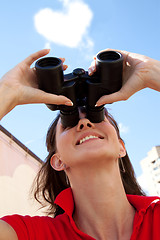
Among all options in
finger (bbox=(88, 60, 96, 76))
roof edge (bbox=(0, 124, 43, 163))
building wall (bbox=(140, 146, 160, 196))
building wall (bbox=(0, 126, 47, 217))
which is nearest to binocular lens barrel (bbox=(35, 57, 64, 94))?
finger (bbox=(88, 60, 96, 76))

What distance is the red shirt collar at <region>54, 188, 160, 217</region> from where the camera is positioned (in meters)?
1.37

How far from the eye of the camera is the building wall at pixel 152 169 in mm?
35594

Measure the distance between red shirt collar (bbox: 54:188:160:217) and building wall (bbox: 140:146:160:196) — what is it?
1360 inches

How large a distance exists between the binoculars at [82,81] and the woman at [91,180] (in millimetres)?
50

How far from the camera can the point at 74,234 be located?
129cm

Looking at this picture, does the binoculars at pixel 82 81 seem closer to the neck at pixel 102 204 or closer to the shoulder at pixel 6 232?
the neck at pixel 102 204

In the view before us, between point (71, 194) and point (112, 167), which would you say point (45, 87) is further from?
point (71, 194)

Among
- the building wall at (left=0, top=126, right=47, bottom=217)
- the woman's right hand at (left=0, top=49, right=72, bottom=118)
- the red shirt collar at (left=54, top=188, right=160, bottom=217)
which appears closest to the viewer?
the woman's right hand at (left=0, top=49, right=72, bottom=118)

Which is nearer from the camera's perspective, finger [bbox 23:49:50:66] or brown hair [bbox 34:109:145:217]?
finger [bbox 23:49:50:66]

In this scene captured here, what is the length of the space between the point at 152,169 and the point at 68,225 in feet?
126

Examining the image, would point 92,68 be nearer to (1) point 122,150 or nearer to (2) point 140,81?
(2) point 140,81

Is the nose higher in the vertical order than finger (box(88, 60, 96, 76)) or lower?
lower

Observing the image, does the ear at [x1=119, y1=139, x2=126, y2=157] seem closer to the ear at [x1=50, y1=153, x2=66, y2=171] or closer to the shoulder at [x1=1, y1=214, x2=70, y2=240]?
the ear at [x1=50, y1=153, x2=66, y2=171]

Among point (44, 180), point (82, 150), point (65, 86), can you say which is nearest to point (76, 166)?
point (82, 150)
